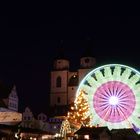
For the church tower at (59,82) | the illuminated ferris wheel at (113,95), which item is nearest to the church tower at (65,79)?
the church tower at (59,82)

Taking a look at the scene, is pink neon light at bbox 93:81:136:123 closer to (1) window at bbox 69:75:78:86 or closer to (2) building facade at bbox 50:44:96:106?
(2) building facade at bbox 50:44:96:106

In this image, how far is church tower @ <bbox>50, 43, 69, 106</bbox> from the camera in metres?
77.2

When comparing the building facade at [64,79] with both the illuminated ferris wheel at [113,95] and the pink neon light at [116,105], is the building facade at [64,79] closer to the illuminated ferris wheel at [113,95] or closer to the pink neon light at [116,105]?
the illuminated ferris wheel at [113,95]

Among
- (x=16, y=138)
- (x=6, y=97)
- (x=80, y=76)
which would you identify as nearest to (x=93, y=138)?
(x=16, y=138)

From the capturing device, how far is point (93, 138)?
1405 inches

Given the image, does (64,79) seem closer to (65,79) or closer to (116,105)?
(65,79)

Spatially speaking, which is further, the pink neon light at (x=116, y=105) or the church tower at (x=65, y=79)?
the church tower at (x=65, y=79)

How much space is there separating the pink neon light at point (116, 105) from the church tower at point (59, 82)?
25.2 m

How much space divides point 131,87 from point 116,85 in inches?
65.2

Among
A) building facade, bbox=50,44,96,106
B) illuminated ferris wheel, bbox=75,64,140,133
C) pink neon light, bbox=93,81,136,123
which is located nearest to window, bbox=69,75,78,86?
building facade, bbox=50,44,96,106

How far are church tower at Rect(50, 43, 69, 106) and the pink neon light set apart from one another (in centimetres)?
2523

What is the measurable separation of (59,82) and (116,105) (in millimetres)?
27887

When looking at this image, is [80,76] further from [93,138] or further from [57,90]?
[93,138]

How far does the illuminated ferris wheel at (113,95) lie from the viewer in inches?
1954
